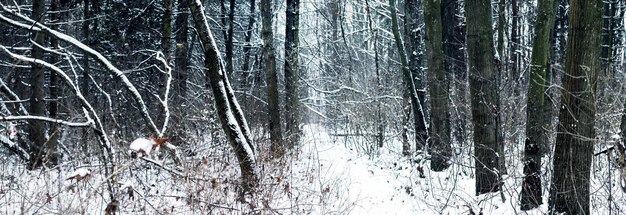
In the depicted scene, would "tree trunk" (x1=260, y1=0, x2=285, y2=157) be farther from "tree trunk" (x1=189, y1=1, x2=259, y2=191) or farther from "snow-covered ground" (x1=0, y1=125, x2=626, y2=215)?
"tree trunk" (x1=189, y1=1, x2=259, y2=191)

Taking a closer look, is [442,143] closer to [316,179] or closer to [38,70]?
[316,179]

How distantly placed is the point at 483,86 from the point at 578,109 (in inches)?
75.9

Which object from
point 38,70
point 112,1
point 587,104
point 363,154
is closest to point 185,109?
point 38,70

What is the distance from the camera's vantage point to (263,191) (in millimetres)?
5680

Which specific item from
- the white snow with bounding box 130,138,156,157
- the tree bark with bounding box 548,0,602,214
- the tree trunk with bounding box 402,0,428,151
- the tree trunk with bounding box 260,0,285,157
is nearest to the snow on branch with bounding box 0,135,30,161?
the tree trunk with bounding box 260,0,285,157

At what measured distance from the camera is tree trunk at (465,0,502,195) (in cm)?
691

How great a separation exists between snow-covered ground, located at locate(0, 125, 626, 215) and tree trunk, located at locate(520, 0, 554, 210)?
0.60 ft

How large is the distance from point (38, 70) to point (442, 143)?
23.0ft

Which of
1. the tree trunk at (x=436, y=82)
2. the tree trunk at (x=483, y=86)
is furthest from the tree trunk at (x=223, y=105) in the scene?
the tree trunk at (x=436, y=82)

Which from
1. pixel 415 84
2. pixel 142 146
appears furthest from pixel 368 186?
pixel 142 146

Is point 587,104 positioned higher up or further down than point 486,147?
higher up

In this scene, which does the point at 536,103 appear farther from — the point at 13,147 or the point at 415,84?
the point at 13,147

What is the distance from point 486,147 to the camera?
6.95 m

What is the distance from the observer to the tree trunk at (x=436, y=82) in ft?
32.1
